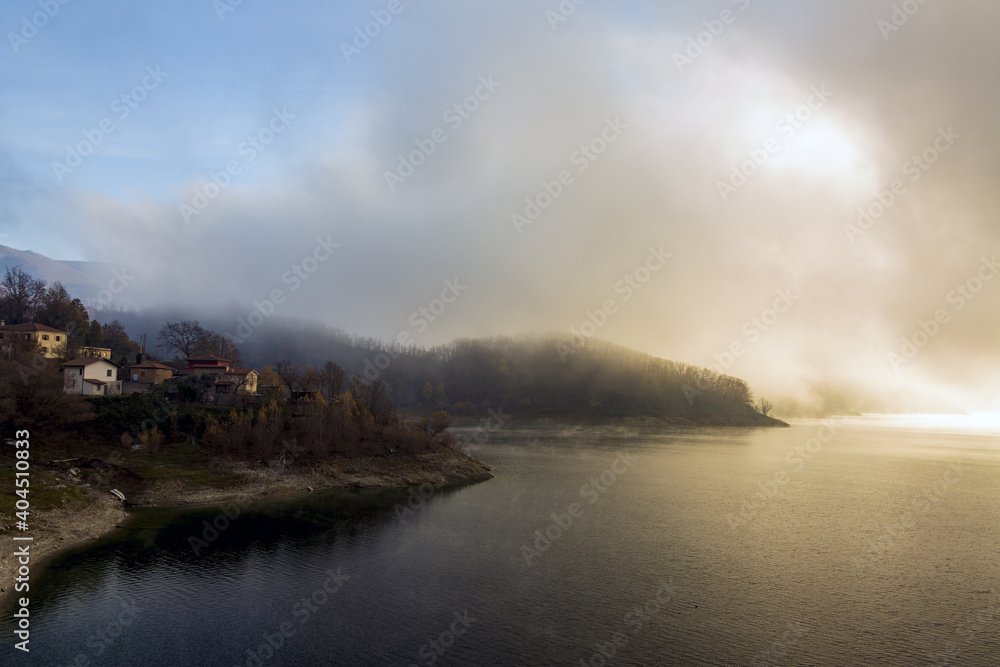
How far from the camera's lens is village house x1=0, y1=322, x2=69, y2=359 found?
218 feet

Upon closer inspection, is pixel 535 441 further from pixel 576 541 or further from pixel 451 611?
pixel 451 611

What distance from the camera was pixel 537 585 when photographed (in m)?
27.0

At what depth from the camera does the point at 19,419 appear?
4306 centimetres

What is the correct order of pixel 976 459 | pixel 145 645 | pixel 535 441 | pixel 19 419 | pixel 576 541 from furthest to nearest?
pixel 535 441 < pixel 976 459 < pixel 19 419 < pixel 576 541 < pixel 145 645

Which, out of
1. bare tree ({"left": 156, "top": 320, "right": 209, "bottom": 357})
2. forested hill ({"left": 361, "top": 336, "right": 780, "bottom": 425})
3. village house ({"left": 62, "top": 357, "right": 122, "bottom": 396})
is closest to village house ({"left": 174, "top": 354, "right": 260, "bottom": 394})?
village house ({"left": 62, "top": 357, "right": 122, "bottom": 396})

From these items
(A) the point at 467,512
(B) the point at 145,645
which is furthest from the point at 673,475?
(B) the point at 145,645

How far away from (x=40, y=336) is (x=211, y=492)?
4323 centimetres

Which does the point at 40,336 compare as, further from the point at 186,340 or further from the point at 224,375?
the point at 186,340

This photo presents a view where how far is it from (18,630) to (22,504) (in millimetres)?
15001

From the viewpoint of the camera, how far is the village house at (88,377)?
5847 cm

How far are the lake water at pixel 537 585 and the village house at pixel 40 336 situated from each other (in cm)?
4345

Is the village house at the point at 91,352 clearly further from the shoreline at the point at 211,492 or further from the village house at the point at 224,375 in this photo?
the shoreline at the point at 211,492

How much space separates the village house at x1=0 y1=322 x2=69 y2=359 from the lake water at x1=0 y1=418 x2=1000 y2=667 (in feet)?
143

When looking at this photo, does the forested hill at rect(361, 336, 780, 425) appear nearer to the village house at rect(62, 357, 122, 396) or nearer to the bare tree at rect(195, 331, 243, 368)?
the bare tree at rect(195, 331, 243, 368)
